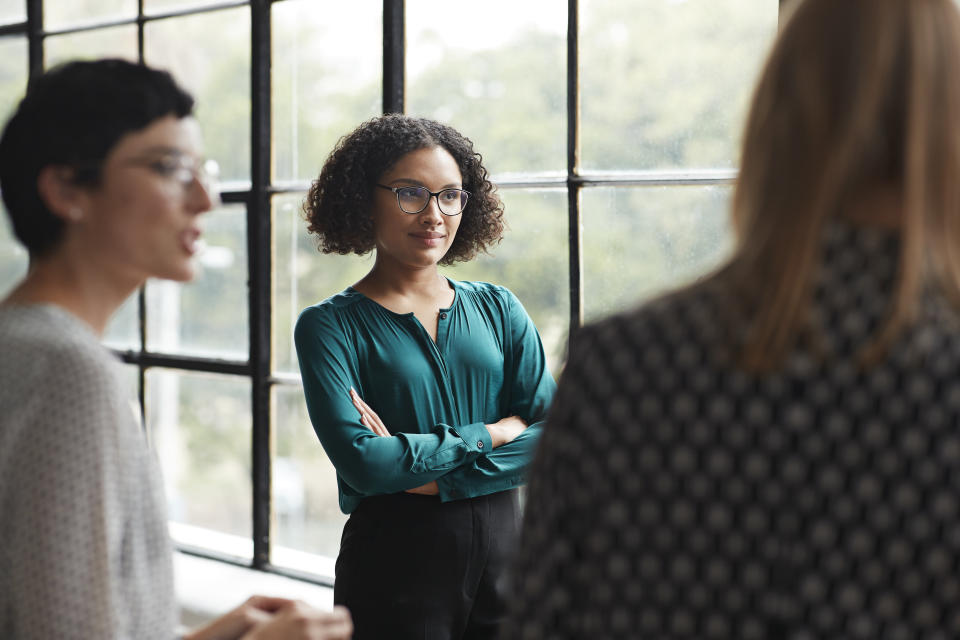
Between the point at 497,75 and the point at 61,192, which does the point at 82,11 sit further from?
the point at 61,192

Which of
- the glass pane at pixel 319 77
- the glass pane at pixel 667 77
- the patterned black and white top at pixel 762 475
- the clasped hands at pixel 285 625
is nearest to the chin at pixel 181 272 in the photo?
the clasped hands at pixel 285 625

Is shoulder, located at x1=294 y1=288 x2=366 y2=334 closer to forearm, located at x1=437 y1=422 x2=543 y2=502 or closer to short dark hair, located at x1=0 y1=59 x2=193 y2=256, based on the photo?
forearm, located at x1=437 y1=422 x2=543 y2=502

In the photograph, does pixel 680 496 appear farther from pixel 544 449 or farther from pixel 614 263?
pixel 614 263

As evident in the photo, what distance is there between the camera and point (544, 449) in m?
0.88

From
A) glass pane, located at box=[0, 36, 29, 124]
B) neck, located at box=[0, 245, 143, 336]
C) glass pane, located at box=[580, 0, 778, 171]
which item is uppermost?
glass pane, located at box=[0, 36, 29, 124]

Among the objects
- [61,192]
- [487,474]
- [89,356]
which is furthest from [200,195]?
[487,474]

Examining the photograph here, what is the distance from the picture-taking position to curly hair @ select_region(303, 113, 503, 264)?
2.17m

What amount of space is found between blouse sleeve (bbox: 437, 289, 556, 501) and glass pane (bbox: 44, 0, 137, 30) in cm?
226

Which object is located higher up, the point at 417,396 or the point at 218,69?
the point at 218,69

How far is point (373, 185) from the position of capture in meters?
2.15

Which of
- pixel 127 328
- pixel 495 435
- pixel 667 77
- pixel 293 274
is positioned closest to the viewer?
pixel 495 435

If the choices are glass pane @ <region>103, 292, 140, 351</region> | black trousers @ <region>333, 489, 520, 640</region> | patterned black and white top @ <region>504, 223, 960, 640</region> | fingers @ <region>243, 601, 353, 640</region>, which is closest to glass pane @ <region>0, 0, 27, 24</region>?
glass pane @ <region>103, 292, 140, 351</region>

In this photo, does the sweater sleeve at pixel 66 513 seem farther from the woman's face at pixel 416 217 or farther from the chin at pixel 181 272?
the woman's face at pixel 416 217

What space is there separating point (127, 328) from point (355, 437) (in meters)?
2.09
